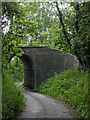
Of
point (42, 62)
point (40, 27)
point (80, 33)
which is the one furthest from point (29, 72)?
point (80, 33)

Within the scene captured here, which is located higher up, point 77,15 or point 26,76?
point 77,15

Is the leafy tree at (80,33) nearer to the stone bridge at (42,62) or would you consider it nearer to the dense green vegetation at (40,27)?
the dense green vegetation at (40,27)

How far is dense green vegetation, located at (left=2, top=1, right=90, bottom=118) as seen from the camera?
7.07 meters

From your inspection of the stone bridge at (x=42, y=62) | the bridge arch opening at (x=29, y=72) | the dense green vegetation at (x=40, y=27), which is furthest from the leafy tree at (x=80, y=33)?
the bridge arch opening at (x=29, y=72)

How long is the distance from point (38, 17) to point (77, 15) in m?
2.42

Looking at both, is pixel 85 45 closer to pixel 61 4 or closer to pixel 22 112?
pixel 61 4

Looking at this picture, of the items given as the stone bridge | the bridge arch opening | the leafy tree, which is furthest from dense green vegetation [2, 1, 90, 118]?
the bridge arch opening

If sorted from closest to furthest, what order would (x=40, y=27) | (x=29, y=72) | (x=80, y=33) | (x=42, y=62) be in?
(x=80, y=33) < (x=40, y=27) < (x=42, y=62) < (x=29, y=72)

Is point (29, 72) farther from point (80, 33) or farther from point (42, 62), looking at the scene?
point (80, 33)

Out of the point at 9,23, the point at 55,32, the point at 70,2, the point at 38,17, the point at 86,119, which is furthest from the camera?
the point at 55,32

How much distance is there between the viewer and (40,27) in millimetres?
9664

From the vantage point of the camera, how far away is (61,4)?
10133 millimetres

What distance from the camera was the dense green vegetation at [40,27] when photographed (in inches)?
279

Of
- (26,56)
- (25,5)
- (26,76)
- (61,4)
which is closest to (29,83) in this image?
(26,76)
